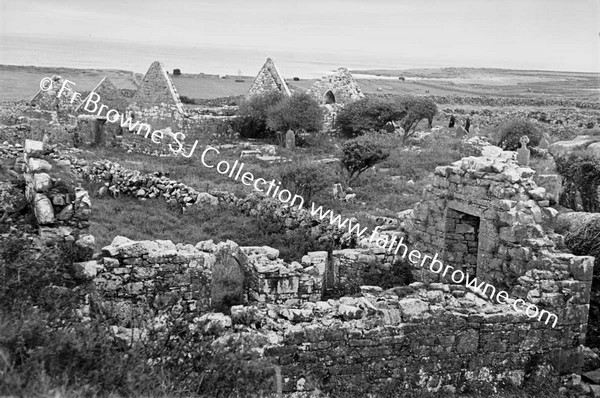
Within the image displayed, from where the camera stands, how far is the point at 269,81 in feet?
105

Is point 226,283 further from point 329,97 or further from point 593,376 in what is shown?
point 329,97

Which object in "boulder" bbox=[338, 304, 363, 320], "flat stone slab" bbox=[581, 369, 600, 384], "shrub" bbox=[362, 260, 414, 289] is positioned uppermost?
"boulder" bbox=[338, 304, 363, 320]

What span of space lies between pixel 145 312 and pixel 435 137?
28.5m

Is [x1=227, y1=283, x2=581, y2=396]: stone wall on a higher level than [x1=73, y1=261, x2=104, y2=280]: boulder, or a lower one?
lower

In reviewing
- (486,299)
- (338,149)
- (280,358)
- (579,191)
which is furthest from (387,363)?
(338,149)

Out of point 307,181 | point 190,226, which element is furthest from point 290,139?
point 190,226

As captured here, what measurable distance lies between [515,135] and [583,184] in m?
16.8

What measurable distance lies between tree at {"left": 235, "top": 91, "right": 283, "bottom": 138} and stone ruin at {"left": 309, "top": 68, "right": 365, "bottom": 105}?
4.86 m

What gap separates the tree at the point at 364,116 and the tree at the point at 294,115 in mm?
3034

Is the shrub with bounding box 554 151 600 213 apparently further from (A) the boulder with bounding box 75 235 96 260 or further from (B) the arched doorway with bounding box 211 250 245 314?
(A) the boulder with bounding box 75 235 96 260

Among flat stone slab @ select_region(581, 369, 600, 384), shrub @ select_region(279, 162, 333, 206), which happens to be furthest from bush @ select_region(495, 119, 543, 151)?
flat stone slab @ select_region(581, 369, 600, 384)

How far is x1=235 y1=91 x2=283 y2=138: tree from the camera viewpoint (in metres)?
28.6

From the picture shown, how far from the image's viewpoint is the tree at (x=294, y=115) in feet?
89.4

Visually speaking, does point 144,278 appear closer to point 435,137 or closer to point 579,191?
point 579,191
